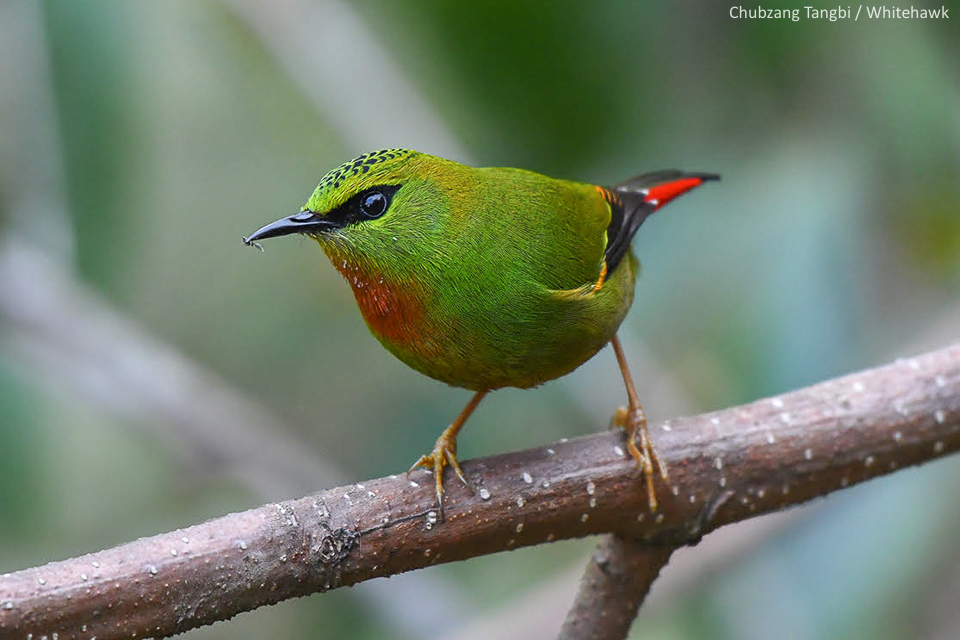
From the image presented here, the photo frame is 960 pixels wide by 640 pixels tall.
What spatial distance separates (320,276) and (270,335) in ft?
1.46

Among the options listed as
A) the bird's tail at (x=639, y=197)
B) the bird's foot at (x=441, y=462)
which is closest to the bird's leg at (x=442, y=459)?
the bird's foot at (x=441, y=462)

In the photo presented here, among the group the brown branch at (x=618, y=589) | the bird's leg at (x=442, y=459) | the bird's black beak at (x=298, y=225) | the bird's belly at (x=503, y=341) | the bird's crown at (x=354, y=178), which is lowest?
the brown branch at (x=618, y=589)

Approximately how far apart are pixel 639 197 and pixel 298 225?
166 centimetres

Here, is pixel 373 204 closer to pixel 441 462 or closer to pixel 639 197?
pixel 441 462

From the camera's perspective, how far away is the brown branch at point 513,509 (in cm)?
207

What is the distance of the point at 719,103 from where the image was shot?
15.9 feet

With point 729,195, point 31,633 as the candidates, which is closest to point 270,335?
point 729,195

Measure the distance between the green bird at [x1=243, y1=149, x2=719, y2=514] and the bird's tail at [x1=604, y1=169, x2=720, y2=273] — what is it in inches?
20.3

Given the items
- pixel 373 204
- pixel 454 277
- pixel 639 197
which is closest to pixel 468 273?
pixel 454 277

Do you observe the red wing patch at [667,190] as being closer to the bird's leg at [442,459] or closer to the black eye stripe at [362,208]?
the bird's leg at [442,459]

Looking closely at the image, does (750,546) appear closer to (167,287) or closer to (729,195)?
(729,195)

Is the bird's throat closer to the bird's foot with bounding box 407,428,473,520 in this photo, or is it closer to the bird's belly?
the bird's belly

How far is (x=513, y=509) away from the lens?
8.73ft

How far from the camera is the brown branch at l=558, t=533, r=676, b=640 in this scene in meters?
2.91
